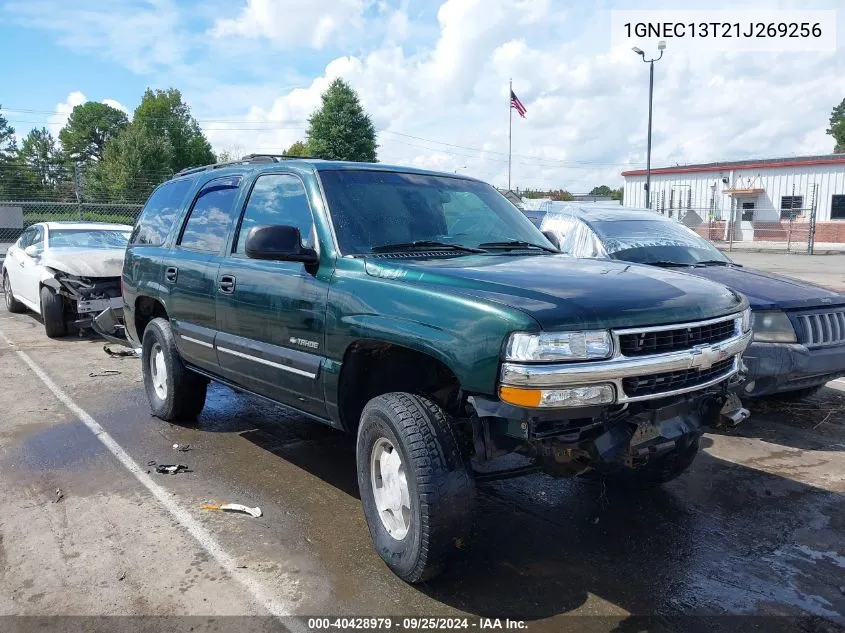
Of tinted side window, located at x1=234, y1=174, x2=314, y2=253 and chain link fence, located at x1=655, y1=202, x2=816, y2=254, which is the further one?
chain link fence, located at x1=655, y1=202, x2=816, y2=254

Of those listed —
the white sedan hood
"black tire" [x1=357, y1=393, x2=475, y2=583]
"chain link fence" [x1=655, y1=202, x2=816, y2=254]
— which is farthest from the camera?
"chain link fence" [x1=655, y1=202, x2=816, y2=254]

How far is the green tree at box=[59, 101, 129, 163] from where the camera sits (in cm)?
8400

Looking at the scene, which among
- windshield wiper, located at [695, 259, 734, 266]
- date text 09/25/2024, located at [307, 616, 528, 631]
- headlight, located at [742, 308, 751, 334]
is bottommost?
date text 09/25/2024, located at [307, 616, 528, 631]

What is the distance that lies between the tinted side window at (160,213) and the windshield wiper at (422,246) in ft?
7.94

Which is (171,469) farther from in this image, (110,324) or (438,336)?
(110,324)

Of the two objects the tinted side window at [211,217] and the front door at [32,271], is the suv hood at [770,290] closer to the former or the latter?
the tinted side window at [211,217]

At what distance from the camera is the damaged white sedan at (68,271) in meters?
8.96

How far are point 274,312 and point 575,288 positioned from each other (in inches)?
71.0

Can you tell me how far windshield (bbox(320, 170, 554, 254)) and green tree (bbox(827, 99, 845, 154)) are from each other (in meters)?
82.1

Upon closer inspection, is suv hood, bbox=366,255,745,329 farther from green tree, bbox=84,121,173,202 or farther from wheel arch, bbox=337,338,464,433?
green tree, bbox=84,121,173,202

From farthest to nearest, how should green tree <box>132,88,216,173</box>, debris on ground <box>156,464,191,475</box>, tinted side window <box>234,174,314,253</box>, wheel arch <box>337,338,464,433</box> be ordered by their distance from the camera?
green tree <box>132,88,216,173</box> < debris on ground <box>156,464,191,475</box> < tinted side window <box>234,174,314,253</box> < wheel arch <box>337,338,464,433</box>

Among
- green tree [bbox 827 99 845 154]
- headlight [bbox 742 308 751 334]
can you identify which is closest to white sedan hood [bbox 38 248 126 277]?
headlight [bbox 742 308 751 334]

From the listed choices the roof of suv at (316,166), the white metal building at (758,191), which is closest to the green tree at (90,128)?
the white metal building at (758,191)

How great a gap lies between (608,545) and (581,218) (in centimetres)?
426
